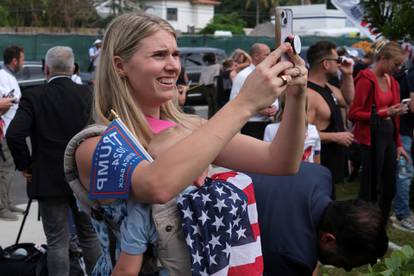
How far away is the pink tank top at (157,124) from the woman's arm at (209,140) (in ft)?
1.17

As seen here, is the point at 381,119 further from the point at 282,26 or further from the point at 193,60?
the point at 193,60

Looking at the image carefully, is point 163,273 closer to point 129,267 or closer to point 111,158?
point 129,267

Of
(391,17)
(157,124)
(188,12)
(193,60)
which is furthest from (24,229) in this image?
(188,12)

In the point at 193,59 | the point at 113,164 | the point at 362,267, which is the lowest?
the point at 362,267

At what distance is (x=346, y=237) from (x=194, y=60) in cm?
1768

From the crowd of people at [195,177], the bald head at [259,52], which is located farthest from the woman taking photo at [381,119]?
the crowd of people at [195,177]

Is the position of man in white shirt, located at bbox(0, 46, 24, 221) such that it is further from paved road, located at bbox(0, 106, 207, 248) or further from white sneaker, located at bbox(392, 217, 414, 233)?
white sneaker, located at bbox(392, 217, 414, 233)

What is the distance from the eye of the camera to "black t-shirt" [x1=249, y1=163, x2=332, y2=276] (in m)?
2.37

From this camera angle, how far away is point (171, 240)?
6.38 feet

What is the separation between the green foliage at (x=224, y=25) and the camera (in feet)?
180

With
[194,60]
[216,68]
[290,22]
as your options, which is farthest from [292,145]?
[194,60]

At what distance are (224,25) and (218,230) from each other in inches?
2206

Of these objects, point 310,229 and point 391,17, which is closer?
point 310,229

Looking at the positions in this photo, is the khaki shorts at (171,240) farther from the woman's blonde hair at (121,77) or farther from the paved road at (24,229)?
the paved road at (24,229)
